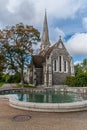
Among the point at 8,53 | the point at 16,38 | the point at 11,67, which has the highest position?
the point at 16,38

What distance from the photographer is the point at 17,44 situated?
115 feet

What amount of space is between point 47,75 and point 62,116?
1317 inches

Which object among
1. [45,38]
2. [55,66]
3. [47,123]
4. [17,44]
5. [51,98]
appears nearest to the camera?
[47,123]

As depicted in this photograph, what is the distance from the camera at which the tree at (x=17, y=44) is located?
35281mm

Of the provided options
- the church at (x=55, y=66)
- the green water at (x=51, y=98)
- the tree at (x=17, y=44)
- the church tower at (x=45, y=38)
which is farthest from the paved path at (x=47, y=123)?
the church tower at (x=45, y=38)

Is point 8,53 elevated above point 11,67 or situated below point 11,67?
above

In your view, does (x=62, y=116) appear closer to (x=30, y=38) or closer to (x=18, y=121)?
(x=18, y=121)

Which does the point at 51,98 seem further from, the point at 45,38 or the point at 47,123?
the point at 45,38

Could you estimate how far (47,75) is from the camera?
42469 mm

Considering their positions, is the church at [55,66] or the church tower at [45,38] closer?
the church at [55,66]

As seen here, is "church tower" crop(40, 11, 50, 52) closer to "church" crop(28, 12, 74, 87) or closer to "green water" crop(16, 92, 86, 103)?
"church" crop(28, 12, 74, 87)

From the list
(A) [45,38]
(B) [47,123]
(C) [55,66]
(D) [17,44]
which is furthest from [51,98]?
(A) [45,38]

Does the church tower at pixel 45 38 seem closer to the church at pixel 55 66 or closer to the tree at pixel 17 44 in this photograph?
the church at pixel 55 66

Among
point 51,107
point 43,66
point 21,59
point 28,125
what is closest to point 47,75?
point 43,66
